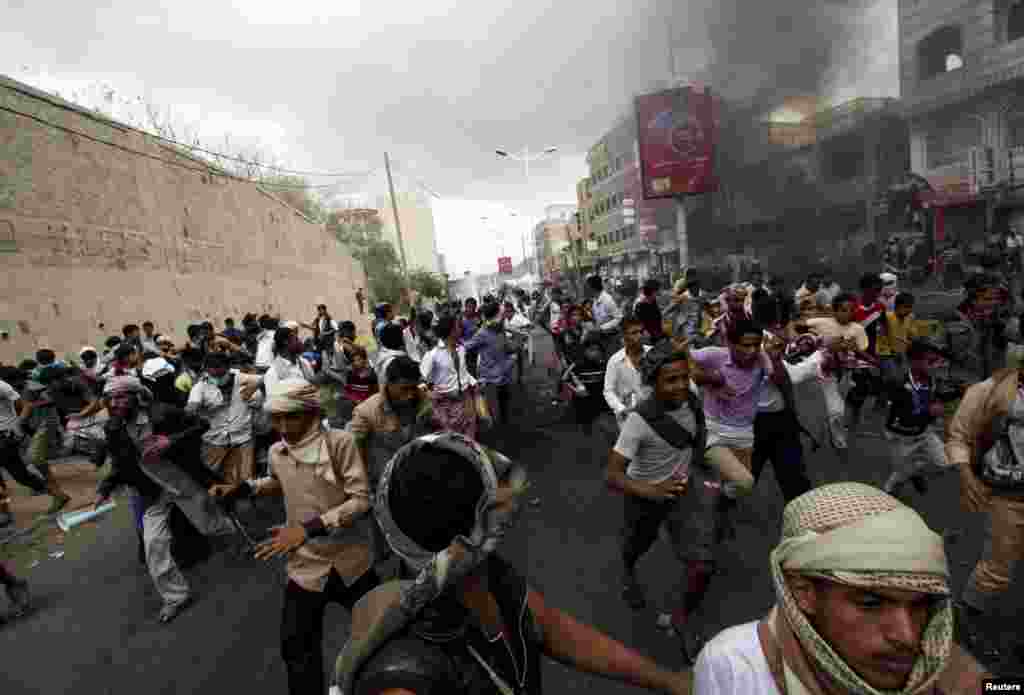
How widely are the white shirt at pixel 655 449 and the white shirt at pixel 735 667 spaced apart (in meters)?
1.65

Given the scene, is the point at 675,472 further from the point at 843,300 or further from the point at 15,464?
the point at 15,464

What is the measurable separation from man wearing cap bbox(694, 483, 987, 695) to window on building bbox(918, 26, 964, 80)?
2737 centimetres

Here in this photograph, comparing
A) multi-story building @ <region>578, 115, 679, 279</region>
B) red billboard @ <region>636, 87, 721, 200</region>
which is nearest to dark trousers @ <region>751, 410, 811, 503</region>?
red billboard @ <region>636, 87, 721, 200</region>

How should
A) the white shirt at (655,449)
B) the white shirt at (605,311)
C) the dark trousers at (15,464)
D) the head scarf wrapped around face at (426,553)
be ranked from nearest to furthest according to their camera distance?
1. the head scarf wrapped around face at (426,553)
2. the white shirt at (655,449)
3. the dark trousers at (15,464)
4. the white shirt at (605,311)

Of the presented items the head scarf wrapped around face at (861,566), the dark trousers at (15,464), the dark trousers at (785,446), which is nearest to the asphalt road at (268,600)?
the dark trousers at (785,446)

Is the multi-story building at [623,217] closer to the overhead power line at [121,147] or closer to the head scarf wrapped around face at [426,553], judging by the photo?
the overhead power line at [121,147]

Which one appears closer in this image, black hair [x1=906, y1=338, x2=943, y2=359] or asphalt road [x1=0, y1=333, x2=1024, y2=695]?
asphalt road [x1=0, y1=333, x2=1024, y2=695]

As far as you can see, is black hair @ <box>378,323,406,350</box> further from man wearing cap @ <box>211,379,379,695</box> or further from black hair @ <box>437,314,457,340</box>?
man wearing cap @ <box>211,379,379,695</box>

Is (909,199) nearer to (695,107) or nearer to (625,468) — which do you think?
(695,107)

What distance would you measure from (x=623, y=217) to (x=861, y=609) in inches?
1849

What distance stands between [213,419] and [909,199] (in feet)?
83.1

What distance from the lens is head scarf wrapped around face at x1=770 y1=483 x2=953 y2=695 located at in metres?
0.89

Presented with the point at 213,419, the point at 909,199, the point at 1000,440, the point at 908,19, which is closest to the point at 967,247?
the point at 909,199

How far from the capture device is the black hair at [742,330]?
3.21 meters
